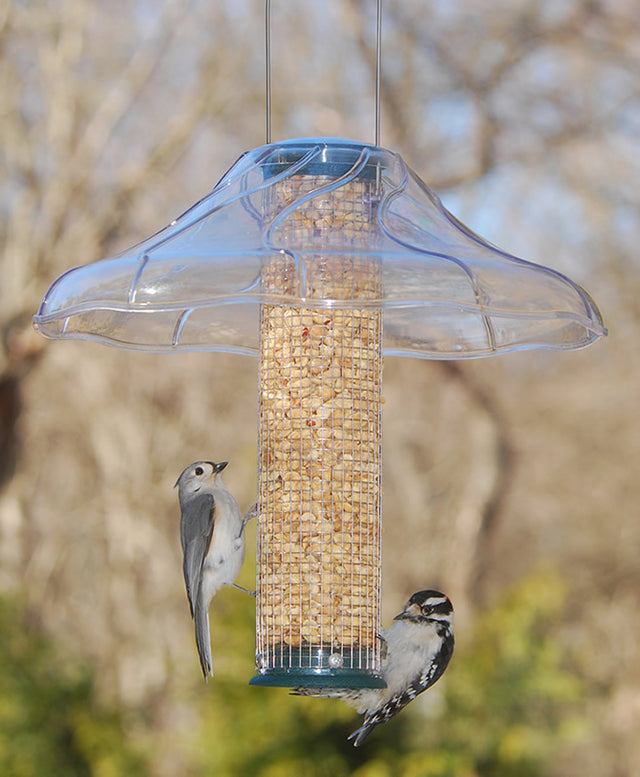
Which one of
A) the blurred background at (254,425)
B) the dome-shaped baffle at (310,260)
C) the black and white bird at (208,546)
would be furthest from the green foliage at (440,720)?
the dome-shaped baffle at (310,260)

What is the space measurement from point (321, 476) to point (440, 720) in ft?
16.5

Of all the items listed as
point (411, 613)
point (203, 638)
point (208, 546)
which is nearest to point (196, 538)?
point (208, 546)

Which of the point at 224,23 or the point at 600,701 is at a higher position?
the point at 224,23

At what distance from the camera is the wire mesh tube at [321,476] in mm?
3764

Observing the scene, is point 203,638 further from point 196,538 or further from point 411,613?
point 411,613

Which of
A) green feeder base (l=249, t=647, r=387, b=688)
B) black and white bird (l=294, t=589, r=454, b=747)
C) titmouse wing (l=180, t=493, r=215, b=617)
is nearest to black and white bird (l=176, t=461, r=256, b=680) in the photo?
titmouse wing (l=180, t=493, r=215, b=617)

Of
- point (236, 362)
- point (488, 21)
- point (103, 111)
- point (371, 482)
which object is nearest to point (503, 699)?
point (371, 482)

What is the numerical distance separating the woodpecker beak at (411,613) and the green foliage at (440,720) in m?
3.62

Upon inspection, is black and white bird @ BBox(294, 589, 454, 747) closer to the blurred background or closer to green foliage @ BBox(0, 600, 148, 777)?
the blurred background

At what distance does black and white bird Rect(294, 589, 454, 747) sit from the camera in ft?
13.1

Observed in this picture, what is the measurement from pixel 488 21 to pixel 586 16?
3.09ft

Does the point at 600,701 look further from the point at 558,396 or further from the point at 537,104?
the point at 537,104

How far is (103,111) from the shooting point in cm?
1113

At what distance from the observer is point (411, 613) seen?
4.22m
